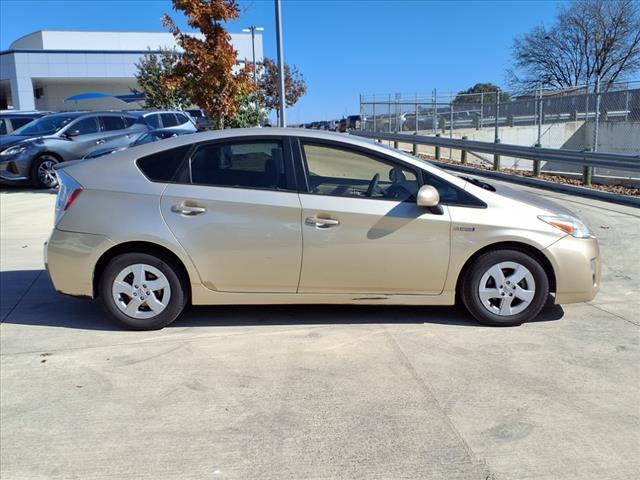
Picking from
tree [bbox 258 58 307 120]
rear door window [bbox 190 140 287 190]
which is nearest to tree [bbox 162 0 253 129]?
rear door window [bbox 190 140 287 190]

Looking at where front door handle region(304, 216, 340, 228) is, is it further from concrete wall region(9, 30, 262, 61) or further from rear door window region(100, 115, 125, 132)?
concrete wall region(9, 30, 262, 61)

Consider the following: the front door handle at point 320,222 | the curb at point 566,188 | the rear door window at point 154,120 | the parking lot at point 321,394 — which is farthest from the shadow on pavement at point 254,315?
the rear door window at point 154,120

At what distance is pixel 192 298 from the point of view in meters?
4.80

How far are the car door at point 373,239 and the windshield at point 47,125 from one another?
35.5 ft

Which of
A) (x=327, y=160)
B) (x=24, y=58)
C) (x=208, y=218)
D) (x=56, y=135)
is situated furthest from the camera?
(x=24, y=58)

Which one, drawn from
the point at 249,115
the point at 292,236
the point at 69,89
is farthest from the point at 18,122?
the point at 69,89

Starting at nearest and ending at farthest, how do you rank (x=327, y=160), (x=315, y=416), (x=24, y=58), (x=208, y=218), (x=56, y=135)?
(x=315, y=416) → (x=208, y=218) → (x=327, y=160) → (x=56, y=135) → (x=24, y=58)

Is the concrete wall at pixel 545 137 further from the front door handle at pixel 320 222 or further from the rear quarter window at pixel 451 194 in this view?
the front door handle at pixel 320 222

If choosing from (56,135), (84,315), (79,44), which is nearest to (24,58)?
(79,44)

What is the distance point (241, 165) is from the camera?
4.80 meters

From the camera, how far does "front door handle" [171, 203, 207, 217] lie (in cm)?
465

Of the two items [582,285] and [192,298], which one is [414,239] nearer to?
A: [582,285]

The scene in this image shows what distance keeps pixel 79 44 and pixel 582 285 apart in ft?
197

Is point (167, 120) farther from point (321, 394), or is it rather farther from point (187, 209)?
point (321, 394)
